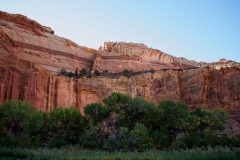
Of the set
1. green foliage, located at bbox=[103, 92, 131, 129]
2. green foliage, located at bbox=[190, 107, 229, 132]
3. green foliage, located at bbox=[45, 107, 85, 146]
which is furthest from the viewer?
green foliage, located at bbox=[45, 107, 85, 146]

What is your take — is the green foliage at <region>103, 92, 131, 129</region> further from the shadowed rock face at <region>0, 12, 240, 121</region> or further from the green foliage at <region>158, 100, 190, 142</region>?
the shadowed rock face at <region>0, 12, 240, 121</region>

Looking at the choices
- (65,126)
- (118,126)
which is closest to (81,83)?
(65,126)

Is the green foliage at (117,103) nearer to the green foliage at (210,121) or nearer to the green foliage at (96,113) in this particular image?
the green foliage at (96,113)

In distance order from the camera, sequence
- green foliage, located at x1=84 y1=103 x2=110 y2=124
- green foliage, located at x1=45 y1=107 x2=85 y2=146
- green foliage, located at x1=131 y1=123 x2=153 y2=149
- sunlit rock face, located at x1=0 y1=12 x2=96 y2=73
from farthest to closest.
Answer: sunlit rock face, located at x1=0 y1=12 x2=96 y2=73, green foliage, located at x1=84 y1=103 x2=110 y2=124, green foliage, located at x1=45 y1=107 x2=85 y2=146, green foliage, located at x1=131 y1=123 x2=153 y2=149

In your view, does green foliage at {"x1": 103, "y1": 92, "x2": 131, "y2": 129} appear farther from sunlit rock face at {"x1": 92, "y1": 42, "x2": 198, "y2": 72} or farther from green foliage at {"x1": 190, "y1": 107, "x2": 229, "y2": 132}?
sunlit rock face at {"x1": 92, "y1": 42, "x2": 198, "y2": 72}

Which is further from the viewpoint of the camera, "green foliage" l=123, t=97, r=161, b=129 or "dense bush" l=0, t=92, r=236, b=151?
"green foliage" l=123, t=97, r=161, b=129

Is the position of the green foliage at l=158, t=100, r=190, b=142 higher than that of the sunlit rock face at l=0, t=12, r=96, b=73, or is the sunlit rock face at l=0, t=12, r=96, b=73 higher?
the sunlit rock face at l=0, t=12, r=96, b=73

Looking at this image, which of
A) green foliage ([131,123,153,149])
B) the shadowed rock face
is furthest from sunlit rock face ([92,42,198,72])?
green foliage ([131,123,153,149])

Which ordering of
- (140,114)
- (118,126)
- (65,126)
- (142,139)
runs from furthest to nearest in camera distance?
(65,126), (140,114), (118,126), (142,139)

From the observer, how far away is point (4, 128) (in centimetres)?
2447

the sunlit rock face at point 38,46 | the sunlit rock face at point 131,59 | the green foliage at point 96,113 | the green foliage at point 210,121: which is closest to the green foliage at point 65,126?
the green foliage at point 96,113

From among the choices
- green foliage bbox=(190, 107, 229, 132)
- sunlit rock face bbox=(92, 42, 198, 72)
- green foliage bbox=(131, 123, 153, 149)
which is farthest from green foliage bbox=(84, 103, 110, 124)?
sunlit rock face bbox=(92, 42, 198, 72)

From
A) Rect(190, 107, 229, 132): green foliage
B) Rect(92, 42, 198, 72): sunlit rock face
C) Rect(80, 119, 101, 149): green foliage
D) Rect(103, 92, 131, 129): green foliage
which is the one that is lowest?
Rect(80, 119, 101, 149): green foliage

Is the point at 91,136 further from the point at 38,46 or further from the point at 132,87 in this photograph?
the point at 38,46
